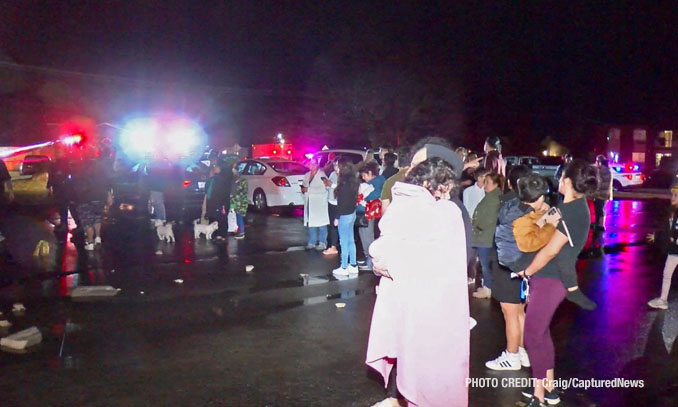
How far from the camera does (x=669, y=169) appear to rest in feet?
117

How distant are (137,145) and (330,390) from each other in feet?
85.2

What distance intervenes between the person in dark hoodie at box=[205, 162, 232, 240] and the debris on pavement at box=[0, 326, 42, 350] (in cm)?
645

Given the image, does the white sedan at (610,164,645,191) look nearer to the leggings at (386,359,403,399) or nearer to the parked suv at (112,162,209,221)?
the parked suv at (112,162,209,221)

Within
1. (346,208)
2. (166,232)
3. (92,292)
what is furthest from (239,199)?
(92,292)

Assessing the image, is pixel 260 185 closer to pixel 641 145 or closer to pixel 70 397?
pixel 70 397

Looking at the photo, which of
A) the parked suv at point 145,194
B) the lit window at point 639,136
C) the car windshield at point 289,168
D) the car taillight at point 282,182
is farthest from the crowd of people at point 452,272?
the lit window at point 639,136

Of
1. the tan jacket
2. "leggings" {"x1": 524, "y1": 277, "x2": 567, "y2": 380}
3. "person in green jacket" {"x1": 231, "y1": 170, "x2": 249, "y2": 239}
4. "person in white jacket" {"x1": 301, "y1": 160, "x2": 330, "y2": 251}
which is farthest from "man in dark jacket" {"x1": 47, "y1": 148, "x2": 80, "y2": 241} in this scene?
"leggings" {"x1": 524, "y1": 277, "x2": 567, "y2": 380}

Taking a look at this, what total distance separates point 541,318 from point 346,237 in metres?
5.18

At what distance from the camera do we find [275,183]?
17609 mm

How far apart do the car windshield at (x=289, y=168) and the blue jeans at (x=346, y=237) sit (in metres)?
8.30

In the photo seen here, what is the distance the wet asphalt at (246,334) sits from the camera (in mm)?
5102

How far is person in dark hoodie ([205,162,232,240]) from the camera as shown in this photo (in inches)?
495

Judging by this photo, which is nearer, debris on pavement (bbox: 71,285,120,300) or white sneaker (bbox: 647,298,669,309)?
white sneaker (bbox: 647,298,669,309)

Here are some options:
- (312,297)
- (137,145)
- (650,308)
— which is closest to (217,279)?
(312,297)
